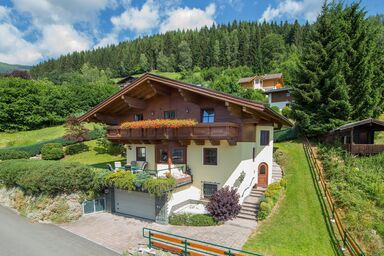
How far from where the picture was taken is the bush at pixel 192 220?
14.5 meters

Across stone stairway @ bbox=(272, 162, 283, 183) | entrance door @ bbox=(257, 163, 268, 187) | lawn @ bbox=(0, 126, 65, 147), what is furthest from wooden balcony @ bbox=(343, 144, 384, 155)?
lawn @ bbox=(0, 126, 65, 147)

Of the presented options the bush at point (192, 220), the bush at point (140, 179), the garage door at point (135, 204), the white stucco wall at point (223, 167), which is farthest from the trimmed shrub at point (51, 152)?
the bush at point (192, 220)

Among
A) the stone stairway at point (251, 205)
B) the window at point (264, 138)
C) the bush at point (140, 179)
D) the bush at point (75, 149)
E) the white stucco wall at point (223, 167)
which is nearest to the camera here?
the bush at point (140, 179)

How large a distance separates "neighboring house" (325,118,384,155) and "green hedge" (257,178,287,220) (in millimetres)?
7779

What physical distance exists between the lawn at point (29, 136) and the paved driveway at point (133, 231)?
3406 centimetres

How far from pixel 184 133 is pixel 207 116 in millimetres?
2315

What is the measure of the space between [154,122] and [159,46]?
10004cm

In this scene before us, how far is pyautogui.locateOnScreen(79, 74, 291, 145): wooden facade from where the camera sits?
48.4ft

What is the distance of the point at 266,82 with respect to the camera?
2327 inches

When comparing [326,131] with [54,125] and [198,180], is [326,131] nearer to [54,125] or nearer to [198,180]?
[198,180]

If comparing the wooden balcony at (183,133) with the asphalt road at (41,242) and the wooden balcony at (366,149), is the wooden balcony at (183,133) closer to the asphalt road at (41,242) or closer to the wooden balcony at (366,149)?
the asphalt road at (41,242)

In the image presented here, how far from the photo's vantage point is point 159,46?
107 metres

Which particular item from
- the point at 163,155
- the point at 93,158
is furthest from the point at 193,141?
the point at 93,158

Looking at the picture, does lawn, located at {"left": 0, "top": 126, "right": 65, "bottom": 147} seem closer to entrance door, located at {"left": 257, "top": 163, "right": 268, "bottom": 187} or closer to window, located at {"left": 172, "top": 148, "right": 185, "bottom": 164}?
window, located at {"left": 172, "top": 148, "right": 185, "bottom": 164}
